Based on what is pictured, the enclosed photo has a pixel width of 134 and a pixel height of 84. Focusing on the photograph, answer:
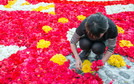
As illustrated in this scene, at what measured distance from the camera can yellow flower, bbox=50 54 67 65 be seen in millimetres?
3688

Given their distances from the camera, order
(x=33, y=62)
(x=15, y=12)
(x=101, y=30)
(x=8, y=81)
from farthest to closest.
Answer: (x=15, y=12) → (x=33, y=62) → (x=8, y=81) → (x=101, y=30)

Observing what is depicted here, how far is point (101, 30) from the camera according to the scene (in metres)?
2.21

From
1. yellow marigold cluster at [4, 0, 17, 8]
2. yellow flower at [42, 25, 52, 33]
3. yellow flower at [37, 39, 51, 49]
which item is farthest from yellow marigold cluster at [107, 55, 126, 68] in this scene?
yellow marigold cluster at [4, 0, 17, 8]

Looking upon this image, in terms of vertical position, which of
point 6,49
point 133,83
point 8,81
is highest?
point 6,49

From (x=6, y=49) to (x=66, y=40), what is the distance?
206 cm

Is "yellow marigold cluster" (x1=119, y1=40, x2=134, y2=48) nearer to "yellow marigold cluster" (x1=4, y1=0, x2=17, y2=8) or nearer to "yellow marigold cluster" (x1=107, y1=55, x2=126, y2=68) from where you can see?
"yellow marigold cluster" (x1=107, y1=55, x2=126, y2=68)

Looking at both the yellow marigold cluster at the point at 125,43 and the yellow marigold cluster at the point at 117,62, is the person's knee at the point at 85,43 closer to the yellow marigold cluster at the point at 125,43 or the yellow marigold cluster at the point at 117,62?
the yellow marigold cluster at the point at 117,62

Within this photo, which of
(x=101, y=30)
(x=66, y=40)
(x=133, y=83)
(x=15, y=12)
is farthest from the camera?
(x=15, y=12)

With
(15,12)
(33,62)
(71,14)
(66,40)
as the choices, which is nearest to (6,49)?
(33,62)

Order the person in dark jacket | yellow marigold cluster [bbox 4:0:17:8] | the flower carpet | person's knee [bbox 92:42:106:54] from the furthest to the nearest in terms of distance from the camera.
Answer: yellow marigold cluster [bbox 4:0:17:8], the flower carpet, person's knee [bbox 92:42:106:54], the person in dark jacket

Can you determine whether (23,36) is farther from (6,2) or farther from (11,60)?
(6,2)

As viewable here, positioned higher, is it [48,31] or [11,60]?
[48,31]

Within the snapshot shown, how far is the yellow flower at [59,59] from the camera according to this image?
3.69 meters

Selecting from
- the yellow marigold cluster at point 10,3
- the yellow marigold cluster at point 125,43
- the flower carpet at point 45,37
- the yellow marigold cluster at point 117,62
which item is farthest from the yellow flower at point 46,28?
the yellow marigold cluster at point 10,3
